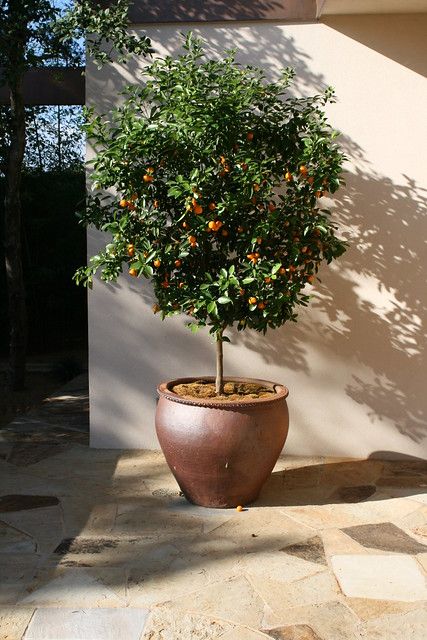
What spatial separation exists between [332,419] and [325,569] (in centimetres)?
160

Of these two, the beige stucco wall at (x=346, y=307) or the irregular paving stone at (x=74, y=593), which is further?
the beige stucco wall at (x=346, y=307)

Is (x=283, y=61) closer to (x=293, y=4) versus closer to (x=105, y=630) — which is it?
(x=293, y=4)

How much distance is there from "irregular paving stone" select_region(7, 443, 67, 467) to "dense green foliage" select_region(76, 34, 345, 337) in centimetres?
131

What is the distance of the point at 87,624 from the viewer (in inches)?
96.3

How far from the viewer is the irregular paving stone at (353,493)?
3670 millimetres

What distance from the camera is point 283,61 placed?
423 cm

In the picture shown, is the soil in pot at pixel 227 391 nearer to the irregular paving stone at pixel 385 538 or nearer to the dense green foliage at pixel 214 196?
the dense green foliage at pixel 214 196

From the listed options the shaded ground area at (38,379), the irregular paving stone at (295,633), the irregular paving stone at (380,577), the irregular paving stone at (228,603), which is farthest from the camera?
the shaded ground area at (38,379)

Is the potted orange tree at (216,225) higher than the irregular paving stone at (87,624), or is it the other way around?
the potted orange tree at (216,225)

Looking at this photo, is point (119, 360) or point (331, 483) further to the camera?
point (119, 360)

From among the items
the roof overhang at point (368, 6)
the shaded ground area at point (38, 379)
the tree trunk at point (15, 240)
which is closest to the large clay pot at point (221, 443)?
the roof overhang at point (368, 6)

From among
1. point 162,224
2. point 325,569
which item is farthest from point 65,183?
point 325,569

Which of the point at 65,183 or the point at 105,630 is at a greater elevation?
the point at 65,183

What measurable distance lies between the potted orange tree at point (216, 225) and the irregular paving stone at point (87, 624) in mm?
1006
